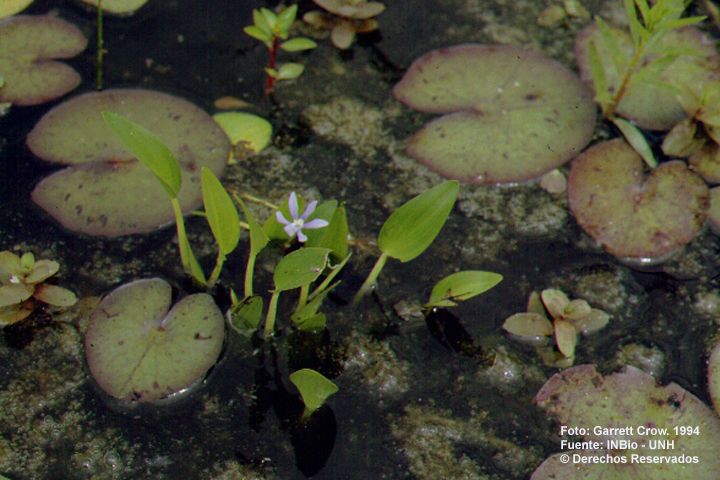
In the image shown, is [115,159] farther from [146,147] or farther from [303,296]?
[303,296]

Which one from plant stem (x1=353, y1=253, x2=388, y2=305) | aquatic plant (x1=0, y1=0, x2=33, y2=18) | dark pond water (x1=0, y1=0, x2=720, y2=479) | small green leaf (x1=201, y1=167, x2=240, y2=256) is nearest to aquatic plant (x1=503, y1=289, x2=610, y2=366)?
dark pond water (x1=0, y1=0, x2=720, y2=479)

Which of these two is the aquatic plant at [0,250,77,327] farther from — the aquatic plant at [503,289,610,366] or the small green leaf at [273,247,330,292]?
the aquatic plant at [503,289,610,366]

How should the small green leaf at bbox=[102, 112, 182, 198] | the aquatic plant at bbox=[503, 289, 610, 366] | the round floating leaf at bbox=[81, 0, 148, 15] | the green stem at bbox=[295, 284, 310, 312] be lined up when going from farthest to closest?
1. the round floating leaf at bbox=[81, 0, 148, 15]
2. the aquatic plant at bbox=[503, 289, 610, 366]
3. the green stem at bbox=[295, 284, 310, 312]
4. the small green leaf at bbox=[102, 112, 182, 198]

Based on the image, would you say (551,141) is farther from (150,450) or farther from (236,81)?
(150,450)

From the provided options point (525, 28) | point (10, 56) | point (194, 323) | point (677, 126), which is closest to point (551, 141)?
point (677, 126)

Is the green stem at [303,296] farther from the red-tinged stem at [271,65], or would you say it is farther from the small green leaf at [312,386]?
the red-tinged stem at [271,65]

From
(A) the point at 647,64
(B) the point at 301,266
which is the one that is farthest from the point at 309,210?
(A) the point at 647,64

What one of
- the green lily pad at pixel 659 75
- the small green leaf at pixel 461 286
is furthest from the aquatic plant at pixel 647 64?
the small green leaf at pixel 461 286
